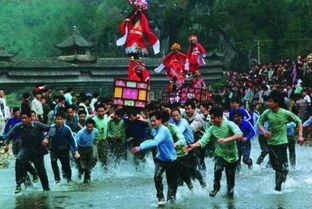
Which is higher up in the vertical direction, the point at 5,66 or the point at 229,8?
the point at 229,8

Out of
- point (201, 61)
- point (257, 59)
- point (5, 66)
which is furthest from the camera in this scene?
point (257, 59)

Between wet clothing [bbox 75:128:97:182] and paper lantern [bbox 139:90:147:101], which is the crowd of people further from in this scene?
paper lantern [bbox 139:90:147:101]

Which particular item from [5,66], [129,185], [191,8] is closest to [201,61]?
[129,185]

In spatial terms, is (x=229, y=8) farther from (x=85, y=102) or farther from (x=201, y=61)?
(x=85, y=102)

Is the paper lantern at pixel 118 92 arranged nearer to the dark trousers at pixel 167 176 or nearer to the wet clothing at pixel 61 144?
the wet clothing at pixel 61 144

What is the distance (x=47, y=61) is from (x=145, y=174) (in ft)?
130

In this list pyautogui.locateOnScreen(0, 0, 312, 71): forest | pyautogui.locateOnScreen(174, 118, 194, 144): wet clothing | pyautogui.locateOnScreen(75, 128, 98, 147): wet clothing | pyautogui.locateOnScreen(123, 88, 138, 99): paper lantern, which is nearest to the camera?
pyautogui.locateOnScreen(174, 118, 194, 144): wet clothing

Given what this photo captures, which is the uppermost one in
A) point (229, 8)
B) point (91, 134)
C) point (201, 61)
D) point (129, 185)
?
point (229, 8)

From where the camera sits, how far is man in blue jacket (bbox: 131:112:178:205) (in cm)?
1154

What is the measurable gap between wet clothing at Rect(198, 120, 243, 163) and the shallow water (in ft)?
2.29

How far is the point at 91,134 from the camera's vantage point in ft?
49.5

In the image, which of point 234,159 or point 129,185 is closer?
point 234,159

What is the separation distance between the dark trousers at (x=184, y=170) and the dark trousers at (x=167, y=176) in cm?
47

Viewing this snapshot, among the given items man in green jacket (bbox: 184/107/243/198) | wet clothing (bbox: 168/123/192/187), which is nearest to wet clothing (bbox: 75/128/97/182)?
wet clothing (bbox: 168/123/192/187)
